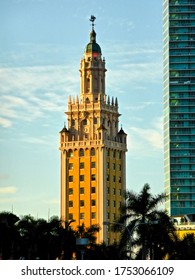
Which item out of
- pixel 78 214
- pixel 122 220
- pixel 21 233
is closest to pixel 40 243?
pixel 21 233

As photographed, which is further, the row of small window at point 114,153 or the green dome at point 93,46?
the green dome at point 93,46

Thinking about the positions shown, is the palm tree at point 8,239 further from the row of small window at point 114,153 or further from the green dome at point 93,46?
the green dome at point 93,46

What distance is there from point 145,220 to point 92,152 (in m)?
90.9

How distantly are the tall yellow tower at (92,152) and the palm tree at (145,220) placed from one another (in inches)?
3243

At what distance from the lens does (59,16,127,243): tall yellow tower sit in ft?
587

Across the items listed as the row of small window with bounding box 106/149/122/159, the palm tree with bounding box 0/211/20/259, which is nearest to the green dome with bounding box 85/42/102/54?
the row of small window with bounding box 106/149/122/159

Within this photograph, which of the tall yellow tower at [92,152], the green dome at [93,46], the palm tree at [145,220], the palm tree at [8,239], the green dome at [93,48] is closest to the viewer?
the palm tree at [145,220]

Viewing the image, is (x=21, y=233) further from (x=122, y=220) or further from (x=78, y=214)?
(x=78, y=214)

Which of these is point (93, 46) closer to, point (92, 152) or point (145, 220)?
point (92, 152)

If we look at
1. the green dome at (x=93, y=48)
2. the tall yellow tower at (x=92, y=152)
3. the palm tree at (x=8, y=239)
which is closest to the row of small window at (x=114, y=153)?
the tall yellow tower at (x=92, y=152)

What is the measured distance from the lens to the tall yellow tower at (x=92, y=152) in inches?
7047

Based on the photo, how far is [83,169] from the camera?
183 meters

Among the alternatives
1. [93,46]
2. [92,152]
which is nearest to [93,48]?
[93,46]

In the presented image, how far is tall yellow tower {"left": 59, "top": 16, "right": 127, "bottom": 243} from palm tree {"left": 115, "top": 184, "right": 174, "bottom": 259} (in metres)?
82.4
